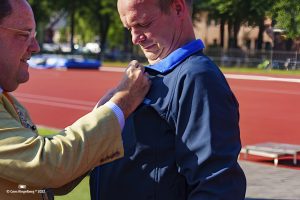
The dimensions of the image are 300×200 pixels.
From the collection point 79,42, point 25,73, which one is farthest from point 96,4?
point 25,73

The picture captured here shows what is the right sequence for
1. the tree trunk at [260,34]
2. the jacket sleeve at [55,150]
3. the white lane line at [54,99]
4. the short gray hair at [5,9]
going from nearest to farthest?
1. the jacket sleeve at [55,150]
2. the short gray hair at [5,9]
3. the tree trunk at [260,34]
4. the white lane line at [54,99]

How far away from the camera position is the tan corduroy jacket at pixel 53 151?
76.4 inches

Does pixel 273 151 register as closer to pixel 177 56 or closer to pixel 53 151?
pixel 177 56

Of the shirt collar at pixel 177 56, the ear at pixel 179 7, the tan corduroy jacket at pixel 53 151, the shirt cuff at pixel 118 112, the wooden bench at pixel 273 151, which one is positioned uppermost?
the ear at pixel 179 7

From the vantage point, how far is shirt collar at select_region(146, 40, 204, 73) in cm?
215

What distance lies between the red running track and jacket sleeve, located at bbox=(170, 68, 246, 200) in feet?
17.2

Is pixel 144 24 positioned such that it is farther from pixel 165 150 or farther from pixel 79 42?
pixel 79 42

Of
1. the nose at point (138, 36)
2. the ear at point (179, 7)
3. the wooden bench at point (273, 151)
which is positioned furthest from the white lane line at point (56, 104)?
the ear at point (179, 7)

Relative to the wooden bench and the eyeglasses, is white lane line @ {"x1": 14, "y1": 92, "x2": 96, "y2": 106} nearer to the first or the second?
the wooden bench

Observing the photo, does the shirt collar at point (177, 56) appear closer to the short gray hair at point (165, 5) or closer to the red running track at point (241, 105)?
the short gray hair at point (165, 5)

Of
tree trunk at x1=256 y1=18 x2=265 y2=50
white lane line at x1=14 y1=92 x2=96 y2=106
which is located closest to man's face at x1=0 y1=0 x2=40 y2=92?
tree trunk at x1=256 y1=18 x2=265 y2=50

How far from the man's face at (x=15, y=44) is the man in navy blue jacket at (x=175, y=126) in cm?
37

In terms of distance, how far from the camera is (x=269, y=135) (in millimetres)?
11906

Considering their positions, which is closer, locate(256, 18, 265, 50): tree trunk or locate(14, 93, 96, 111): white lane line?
locate(256, 18, 265, 50): tree trunk
